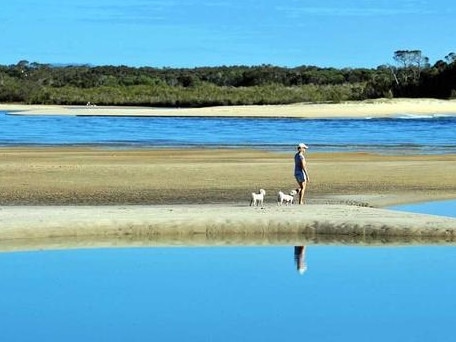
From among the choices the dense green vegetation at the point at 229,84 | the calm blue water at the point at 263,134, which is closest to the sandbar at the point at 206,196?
the calm blue water at the point at 263,134

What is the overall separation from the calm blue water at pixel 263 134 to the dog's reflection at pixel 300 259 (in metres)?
24.7

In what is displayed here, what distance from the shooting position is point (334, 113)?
82438 mm

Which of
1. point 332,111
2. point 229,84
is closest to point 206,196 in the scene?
point 332,111

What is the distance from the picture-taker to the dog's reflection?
16.9 m

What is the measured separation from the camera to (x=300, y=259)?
1761cm

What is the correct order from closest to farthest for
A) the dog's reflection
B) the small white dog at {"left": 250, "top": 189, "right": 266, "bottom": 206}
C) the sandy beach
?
the dog's reflection → the sandy beach → the small white dog at {"left": 250, "top": 189, "right": 266, "bottom": 206}

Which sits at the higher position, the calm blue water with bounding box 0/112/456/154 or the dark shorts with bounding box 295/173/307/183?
the dark shorts with bounding box 295/173/307/183

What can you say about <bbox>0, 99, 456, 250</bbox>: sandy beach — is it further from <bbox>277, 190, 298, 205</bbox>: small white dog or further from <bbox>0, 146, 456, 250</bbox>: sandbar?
<bbox>277, 190, 298, 205</bbox>: small white dog

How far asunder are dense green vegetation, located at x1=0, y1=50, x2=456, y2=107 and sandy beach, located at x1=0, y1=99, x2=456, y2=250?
2532 inches

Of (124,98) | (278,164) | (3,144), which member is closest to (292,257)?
(278,164)

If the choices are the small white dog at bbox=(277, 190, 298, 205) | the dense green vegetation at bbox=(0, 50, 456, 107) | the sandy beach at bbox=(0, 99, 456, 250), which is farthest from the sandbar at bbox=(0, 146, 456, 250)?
the dense green vegetation at bbox=(0, 50, 456, 107)

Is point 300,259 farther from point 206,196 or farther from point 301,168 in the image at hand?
point 206,196

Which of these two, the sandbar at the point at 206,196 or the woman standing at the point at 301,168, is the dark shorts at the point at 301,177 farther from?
the sandbar at the point at 206,196

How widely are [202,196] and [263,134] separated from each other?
32186 millimetres
